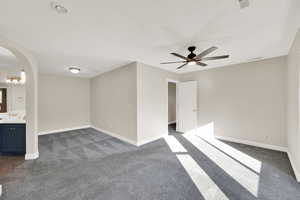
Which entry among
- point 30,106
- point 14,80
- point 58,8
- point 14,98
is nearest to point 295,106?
point 58,8

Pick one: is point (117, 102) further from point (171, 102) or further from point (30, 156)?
point (171, 102)

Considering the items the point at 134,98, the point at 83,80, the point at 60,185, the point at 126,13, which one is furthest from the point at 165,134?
the point at 83,80

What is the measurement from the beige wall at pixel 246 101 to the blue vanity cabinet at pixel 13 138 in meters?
5.28

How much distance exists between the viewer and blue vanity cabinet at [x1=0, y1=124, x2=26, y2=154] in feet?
9.59

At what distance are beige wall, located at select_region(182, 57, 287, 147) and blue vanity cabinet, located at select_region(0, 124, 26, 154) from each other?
17.3 ft

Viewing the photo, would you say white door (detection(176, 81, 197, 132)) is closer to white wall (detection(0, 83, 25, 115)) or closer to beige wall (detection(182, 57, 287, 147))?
beige wall (detection(182, 57, 287, 147))

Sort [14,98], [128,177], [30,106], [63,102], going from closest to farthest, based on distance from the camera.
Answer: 1. [128,177]
2. [30,106]
3. [14,98]
4. [63,102]

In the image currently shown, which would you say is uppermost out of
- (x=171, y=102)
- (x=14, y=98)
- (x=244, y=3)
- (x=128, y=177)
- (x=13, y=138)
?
(x=244, y=3)

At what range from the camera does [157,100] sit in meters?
4.16

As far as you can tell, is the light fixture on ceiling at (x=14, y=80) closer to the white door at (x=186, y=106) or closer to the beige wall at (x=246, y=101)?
the white door at (x=186, y=106)

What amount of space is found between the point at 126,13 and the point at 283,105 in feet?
14.3

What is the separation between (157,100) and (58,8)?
323 centimetres

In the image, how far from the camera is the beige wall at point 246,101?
10.6 feet

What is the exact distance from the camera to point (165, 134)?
447 cm
